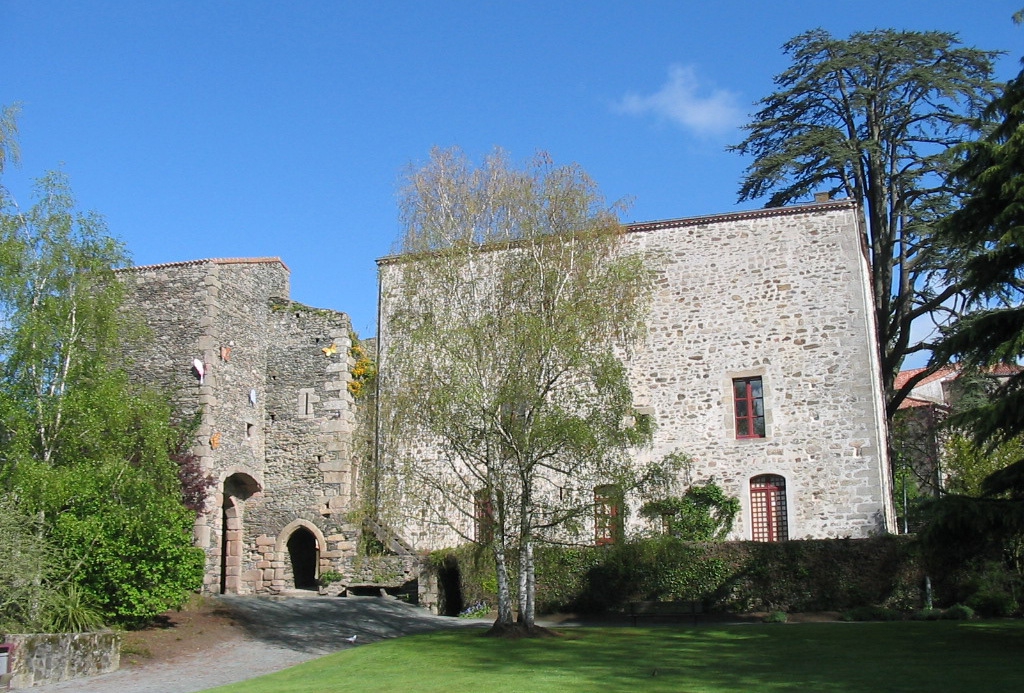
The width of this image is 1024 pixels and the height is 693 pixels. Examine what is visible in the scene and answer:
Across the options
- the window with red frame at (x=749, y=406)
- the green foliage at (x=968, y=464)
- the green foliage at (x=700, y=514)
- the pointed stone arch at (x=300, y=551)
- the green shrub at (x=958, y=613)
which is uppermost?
the window with red frame at (x=749, y=406)

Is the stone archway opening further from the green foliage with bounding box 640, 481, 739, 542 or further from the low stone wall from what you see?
the green foliage with bounding box 640, 481, 739, 542

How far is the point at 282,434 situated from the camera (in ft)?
75.5

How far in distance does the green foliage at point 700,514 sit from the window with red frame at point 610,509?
3.48 m

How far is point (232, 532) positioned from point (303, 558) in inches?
76.6

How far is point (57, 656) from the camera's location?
13.4 meters

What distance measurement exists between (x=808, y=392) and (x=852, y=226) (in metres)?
3.60

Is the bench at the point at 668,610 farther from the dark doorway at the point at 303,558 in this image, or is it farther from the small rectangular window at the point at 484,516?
the dark doorway at the point at 303,558

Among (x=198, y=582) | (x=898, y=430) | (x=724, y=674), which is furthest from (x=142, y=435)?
(x=898, y=430)

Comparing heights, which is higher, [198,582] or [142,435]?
[142,435]

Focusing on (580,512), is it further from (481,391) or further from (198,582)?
(198,582)

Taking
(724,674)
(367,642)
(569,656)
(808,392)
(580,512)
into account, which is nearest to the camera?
(724,674)

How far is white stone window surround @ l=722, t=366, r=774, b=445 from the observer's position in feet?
66.8

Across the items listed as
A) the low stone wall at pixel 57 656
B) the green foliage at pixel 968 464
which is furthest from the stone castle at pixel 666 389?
the green foliage at pixel 968 464

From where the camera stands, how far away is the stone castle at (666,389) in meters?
20.0
